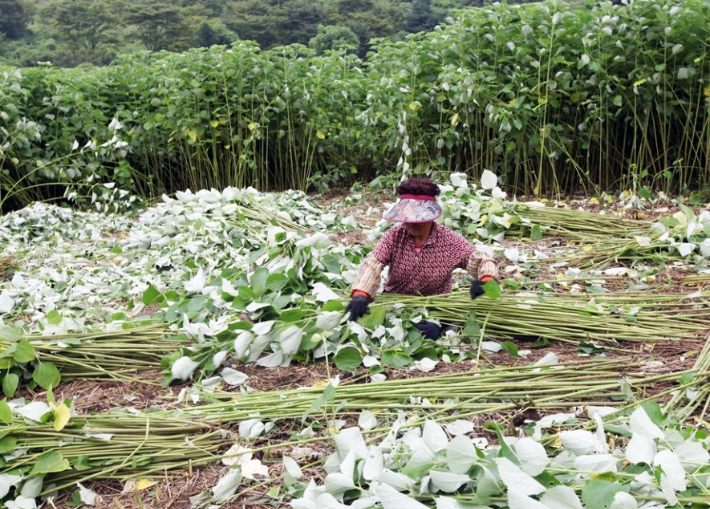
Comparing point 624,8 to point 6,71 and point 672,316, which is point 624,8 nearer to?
point 672,316

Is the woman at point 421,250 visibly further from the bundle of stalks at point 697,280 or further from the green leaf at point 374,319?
the bundle of stalks at point 697,280

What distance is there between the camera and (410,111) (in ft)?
16.0

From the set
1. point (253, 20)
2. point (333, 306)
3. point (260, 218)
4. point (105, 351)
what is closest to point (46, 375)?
point (105, 351)

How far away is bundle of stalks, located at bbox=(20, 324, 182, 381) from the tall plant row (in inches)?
116

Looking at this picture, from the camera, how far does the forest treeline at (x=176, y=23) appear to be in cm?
2955

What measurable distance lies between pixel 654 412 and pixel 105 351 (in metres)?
1.66

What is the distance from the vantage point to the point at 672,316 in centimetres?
229

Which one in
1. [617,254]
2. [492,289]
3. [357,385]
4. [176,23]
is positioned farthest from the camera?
[176,23]

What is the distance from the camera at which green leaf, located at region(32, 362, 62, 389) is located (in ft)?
6.72

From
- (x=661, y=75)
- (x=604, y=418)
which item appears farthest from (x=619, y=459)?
(x=661, y=75)

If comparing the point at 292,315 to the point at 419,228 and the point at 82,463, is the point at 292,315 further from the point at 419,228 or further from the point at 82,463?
the point at 82,463

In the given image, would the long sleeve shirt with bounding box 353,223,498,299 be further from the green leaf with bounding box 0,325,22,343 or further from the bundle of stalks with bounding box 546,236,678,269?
the green leaf with bounding box 0,325,22,343

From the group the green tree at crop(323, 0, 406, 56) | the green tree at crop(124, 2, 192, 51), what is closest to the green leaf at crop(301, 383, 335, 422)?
the green tree at crop(323, 0, 406, 56)

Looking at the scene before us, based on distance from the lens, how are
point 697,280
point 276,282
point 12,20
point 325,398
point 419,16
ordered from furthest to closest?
1. point 12,20
2. point 419,16
3. point 697,280
4. point 276,282
5. point 325,398
